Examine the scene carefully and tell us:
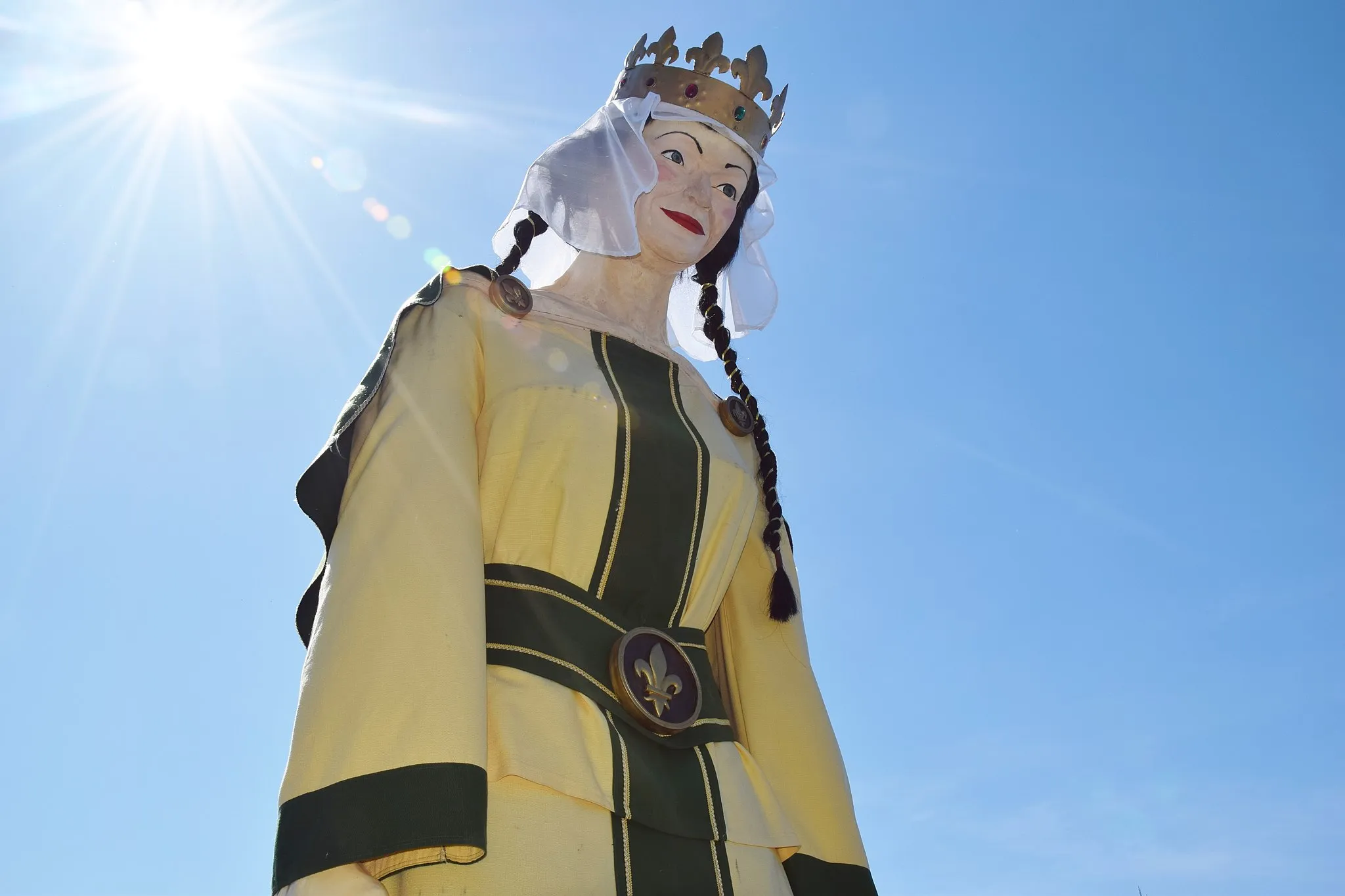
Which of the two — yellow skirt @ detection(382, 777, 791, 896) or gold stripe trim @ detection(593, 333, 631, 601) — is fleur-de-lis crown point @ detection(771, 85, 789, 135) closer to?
gold stripe trim @ detection(593, 333, 631, 601)

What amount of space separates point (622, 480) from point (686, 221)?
0.94 metres

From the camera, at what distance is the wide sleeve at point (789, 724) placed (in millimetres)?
2852

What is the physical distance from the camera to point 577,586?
2658 mm

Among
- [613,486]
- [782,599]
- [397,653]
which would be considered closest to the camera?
[397,653]

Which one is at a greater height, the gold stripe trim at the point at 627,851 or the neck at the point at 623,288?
the neck at the point at 623,288

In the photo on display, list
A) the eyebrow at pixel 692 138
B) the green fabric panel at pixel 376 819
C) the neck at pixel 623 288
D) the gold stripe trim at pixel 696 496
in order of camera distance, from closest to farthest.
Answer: the green fabric panel at pixel 376 819 → the gold stripe trim at pixel 696 496 → the neck at pixel 623 288 → the eyebrow at pixel 692 138

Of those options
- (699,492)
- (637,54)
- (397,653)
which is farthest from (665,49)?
(397,653)

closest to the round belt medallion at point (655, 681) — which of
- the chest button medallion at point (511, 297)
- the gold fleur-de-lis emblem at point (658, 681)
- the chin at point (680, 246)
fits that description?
the gold fleur-de-lis emblem at point (658, 681)

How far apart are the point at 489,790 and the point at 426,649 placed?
0.91ft

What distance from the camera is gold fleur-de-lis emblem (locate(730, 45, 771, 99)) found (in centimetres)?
368

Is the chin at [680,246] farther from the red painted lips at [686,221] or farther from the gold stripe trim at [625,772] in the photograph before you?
the gold stripe trim at [625,772]

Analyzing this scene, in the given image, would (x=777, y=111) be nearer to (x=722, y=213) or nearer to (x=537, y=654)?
(x=722, y=213)

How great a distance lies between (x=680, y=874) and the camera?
2379 mm

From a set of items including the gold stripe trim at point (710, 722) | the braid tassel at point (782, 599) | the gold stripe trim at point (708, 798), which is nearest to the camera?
the gold stripe trim at point (708, 798)
